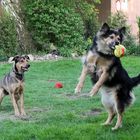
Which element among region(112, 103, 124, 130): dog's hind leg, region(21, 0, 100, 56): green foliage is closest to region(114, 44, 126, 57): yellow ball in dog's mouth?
region(112, 103, 124, 130): dog's hind leg

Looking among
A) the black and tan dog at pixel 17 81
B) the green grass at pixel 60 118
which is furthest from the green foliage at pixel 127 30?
the black and tan dog at pixel 17 81

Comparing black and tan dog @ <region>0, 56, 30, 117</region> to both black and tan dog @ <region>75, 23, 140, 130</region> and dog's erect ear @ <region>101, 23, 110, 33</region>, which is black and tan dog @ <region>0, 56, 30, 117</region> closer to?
black and tan dog @ <region>75, 23, 140, 130</region>

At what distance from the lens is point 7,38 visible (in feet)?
64.5

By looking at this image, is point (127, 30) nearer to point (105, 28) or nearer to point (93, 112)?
point (93, 112)

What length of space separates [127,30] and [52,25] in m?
4.10

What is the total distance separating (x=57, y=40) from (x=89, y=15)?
2346 mm

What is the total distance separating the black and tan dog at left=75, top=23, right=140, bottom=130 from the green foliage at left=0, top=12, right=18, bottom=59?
11.6 meters

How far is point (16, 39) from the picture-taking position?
65.7ft

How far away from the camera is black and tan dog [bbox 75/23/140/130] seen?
8055 millimetres

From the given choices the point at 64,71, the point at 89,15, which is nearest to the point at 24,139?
the point at 64,71

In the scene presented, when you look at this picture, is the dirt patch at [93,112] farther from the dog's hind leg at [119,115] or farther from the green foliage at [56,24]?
the green foliage at [56,24]

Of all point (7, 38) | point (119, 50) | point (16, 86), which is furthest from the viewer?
point (7, 38)

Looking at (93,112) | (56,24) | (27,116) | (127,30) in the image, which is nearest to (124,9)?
(127,30)

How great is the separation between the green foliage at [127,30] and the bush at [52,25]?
2.54 m
